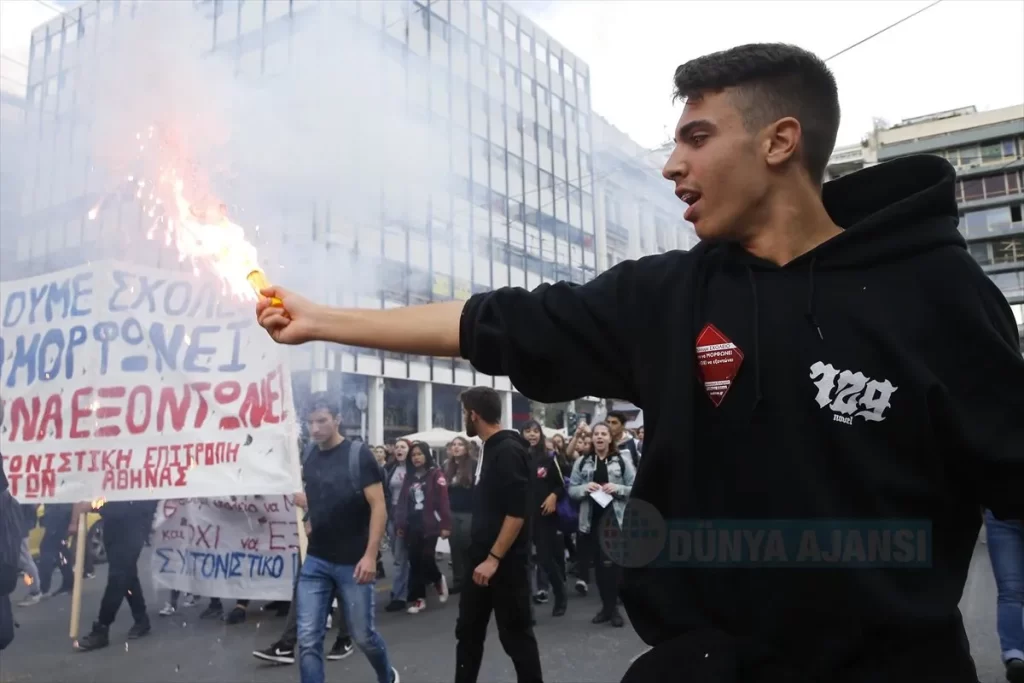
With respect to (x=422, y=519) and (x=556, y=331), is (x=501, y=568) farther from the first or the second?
(x=422, y=519)

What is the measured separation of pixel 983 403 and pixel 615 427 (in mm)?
6108

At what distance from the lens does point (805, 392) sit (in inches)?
41.9

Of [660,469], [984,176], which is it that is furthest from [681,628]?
[984,176]

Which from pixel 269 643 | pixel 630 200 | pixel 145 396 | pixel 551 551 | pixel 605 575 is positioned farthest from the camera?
pixel 630 200

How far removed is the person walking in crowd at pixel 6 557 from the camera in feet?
11.6

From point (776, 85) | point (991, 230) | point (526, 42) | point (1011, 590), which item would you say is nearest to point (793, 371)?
point (776, 85)

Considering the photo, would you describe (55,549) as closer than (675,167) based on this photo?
No

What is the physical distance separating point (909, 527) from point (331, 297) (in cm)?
946

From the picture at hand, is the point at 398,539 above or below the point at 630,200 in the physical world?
below

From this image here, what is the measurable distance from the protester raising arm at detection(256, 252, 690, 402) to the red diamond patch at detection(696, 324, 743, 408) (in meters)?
0.11

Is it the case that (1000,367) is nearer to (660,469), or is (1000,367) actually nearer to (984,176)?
(660,469)

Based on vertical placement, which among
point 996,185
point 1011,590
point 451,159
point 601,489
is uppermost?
point 996,185

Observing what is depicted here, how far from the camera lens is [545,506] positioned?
7.31 meters

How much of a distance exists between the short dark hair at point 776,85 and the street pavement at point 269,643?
408cm
